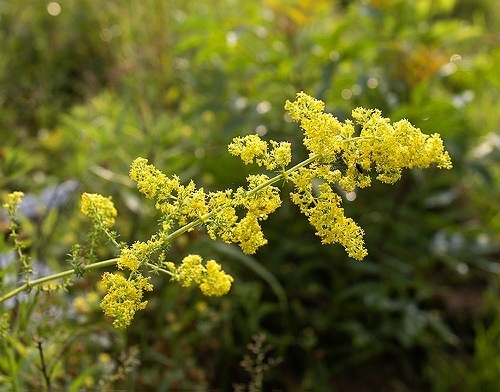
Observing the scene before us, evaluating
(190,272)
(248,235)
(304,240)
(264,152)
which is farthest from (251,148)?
(304,240)

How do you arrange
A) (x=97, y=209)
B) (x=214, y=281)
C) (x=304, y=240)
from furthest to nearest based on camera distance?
(x=304, y=240) < (x=97, y=209) < (x=214, y=281)

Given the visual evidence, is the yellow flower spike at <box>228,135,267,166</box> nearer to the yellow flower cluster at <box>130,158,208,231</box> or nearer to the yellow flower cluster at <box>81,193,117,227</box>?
the yellow flower cluster at <box>130,158,208,231</box>

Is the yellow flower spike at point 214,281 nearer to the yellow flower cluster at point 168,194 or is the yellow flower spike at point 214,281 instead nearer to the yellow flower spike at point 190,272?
the yellow flower spike at point 190,272

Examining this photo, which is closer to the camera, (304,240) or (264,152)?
(264,152)

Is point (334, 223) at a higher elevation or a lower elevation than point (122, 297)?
higher

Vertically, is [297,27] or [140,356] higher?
[297,27]

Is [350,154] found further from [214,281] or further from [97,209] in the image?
[97,209]

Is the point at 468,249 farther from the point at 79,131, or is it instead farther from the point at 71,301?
the point at 79,131

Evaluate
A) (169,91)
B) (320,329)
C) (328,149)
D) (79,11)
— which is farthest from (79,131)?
(79,11)
